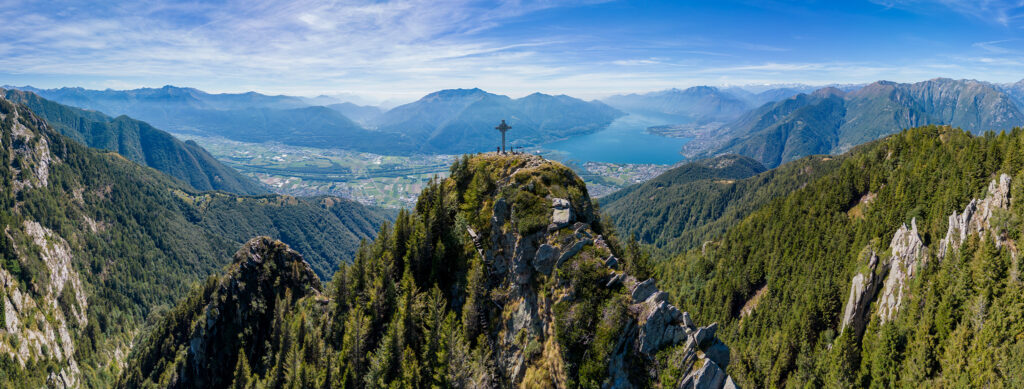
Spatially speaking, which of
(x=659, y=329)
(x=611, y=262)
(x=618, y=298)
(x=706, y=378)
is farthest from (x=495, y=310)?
(x=706, y=378)

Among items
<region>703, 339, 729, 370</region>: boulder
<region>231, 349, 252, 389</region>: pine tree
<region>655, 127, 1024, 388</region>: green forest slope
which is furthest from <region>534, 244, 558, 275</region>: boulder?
<region>231, 349, 252, 389</region>: pine tree

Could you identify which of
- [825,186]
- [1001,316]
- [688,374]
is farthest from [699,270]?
[688,374]

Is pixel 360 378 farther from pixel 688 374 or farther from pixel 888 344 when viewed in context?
pixel 888 344

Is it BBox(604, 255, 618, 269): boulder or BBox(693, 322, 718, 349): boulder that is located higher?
BBox(604, 255, 618, 269): boulder

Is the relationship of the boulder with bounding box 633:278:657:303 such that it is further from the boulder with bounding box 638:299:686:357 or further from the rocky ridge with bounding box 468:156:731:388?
the boulder with bounding box 638:299:686:357

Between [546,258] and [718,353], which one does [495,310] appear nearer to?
[546,258]

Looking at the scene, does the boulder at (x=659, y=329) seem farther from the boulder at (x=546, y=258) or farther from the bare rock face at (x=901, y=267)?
the bare rock face at (x=901, y=267)

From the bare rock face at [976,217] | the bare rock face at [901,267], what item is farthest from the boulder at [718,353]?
the bare rock face at [901,267]
